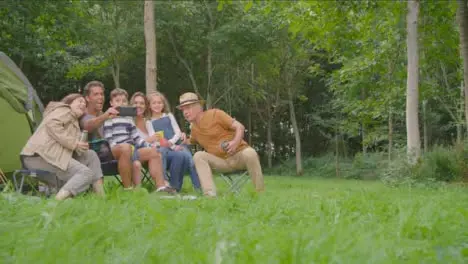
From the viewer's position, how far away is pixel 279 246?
96.0 inches

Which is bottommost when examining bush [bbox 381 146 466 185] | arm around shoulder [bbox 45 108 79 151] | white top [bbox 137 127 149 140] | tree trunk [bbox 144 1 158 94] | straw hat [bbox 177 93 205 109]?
bush [bbox 381 146 466 185]

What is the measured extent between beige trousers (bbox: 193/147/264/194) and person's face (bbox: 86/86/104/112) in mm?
1374

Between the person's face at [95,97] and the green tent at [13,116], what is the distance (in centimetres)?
92

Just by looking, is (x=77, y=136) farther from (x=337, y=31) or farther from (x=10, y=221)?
(x=337, y=31)

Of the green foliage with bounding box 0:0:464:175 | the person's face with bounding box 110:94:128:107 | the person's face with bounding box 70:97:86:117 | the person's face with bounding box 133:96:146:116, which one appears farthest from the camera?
the green foliage with bounding box 0:0:464:175

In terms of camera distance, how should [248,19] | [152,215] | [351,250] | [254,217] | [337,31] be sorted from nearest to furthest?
[351,250] → [152,215] → [254,217] → [337,31] → [248,19]

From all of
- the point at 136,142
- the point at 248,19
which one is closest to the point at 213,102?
the point at 248,19

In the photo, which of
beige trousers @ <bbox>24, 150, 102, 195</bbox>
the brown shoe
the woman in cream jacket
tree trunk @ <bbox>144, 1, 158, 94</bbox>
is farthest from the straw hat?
tree trunk @ <bbox>144, 1, 158, 94</bbox>

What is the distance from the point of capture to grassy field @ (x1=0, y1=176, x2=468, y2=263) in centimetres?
228

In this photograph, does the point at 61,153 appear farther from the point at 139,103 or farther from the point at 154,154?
the point at 139,103

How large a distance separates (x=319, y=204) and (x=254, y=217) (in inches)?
29.4

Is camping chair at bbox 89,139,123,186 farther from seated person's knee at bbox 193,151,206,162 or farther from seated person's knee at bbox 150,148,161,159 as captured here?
seated person's knee at bbox 193,151,206,162

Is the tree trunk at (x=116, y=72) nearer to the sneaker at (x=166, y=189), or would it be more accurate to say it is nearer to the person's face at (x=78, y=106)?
the sneaker at (x=166, y=189)

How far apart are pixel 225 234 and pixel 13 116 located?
486cm
